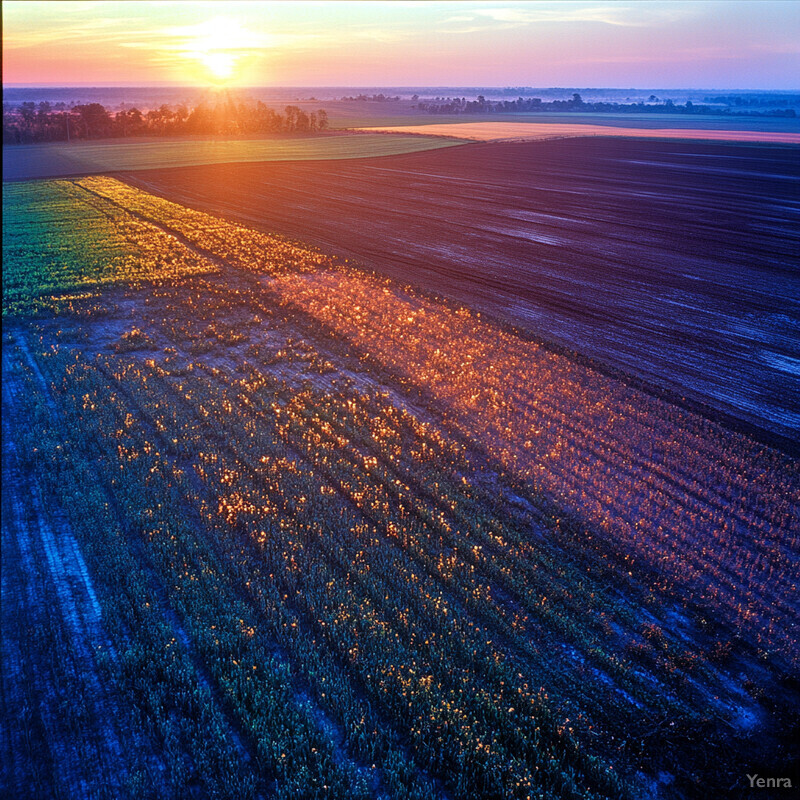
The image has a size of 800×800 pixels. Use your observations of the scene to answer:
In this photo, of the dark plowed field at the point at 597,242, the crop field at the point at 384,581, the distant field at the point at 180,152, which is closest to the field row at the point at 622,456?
the crop field at the point at 384,581

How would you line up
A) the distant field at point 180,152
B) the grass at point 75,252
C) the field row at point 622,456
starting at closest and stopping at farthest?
the field row at point 622,456
the grass at point 75,252
the distant field at point 180,152

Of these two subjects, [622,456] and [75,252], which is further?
[75,252]

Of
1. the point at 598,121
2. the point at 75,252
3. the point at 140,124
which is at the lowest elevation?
the point at 75,252

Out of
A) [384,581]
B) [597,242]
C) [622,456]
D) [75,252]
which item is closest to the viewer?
[384,581]

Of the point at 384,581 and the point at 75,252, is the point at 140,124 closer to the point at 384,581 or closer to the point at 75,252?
the point at 75,252

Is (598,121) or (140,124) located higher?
(598,121)

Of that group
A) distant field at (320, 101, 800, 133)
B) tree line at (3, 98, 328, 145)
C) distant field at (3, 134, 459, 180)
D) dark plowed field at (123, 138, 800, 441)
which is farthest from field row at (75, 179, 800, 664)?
distant field at (320, 101, 800, 133)

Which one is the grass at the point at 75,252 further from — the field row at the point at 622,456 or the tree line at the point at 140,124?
the tree line at the point at 140,124

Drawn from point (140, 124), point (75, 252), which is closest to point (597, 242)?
point (75, 252)
